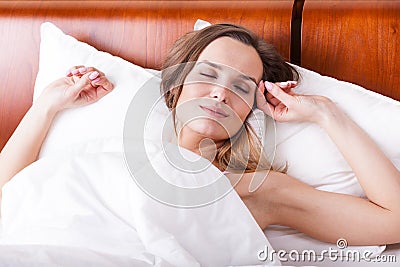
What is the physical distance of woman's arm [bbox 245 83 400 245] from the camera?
5.27ft

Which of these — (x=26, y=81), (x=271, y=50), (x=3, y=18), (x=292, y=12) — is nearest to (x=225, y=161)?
(x=271, y=50)

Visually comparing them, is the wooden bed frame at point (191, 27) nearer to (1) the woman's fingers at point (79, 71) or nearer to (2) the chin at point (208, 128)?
(1) the woman's fingers at point (79, 71)

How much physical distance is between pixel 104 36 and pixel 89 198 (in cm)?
64

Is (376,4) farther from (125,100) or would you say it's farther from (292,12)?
(125,100)

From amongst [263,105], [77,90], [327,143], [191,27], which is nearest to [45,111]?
[77,90]

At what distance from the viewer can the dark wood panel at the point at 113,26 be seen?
76.4 inches

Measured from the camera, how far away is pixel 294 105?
5.59 feet

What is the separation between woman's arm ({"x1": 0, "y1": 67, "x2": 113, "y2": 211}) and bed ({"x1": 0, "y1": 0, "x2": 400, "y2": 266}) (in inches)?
7.9

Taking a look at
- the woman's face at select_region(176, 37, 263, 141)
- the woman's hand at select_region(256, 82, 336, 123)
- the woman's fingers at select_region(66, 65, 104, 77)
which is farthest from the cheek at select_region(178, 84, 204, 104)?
the woman's fingers at select_region(66, 65, 104, 77)

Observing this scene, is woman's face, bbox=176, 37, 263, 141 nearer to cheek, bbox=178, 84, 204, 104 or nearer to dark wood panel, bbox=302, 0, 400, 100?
cheek, bbox=178, 84, 204, 104

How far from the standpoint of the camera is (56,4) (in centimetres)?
214

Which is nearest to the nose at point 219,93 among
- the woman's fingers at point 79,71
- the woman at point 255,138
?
the woman at point 255,138

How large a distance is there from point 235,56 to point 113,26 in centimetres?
49

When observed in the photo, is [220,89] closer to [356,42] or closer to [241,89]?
[241,89]
